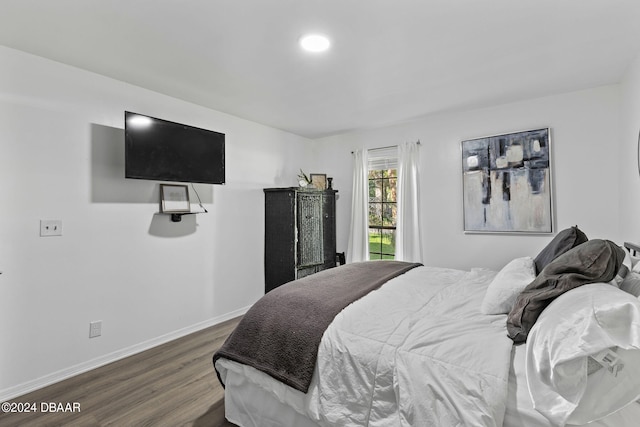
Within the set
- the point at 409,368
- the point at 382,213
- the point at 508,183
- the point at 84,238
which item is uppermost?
the point at 508,183

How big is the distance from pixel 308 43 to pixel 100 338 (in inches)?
113

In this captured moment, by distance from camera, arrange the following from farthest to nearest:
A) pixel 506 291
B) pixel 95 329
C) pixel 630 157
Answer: pixel 95 329
pixel 630 157
pixel 506 291

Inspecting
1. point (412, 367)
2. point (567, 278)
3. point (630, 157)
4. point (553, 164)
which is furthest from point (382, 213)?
point (412, 367)

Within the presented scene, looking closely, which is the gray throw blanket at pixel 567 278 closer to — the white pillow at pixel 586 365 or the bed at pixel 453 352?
the bed at pixel 453 352

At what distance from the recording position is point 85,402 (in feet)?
6.93

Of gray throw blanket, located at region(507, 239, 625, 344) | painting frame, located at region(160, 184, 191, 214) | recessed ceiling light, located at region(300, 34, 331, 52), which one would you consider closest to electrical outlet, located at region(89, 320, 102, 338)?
painting frame, located at region(160, 184, 191, 214)

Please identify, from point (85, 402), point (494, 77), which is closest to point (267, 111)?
point (494, 77)

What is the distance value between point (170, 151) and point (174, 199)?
1.70 ft

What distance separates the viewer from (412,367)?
1.27m

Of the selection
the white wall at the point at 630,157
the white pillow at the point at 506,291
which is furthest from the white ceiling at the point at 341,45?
the white pillow at the point at 506,291

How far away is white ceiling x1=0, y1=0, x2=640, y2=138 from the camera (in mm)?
1760

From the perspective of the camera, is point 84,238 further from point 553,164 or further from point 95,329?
point 553,164

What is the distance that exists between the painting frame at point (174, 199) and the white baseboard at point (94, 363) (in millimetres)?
1243

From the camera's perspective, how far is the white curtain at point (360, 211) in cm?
437
